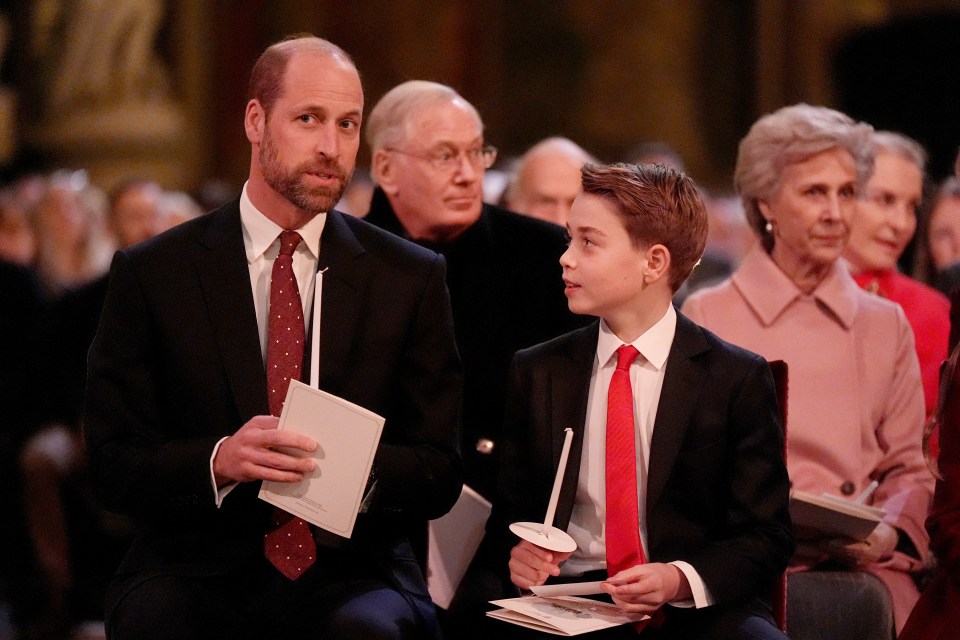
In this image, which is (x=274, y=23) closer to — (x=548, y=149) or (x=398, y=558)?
(x=548, y=149)

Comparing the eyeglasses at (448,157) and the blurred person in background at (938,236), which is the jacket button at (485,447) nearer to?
the eyeglasses at (448,157)

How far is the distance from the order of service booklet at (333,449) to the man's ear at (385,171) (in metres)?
1.84

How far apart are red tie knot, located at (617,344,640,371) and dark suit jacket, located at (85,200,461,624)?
0.41m

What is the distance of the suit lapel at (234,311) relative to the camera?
3090mm

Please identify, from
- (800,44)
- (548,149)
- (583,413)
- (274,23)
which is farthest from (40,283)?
→ (800,44)

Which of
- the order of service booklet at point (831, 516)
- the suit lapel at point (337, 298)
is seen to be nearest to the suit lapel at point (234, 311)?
the suit lapel at point (337, 298)

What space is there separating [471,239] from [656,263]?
4.14 feet

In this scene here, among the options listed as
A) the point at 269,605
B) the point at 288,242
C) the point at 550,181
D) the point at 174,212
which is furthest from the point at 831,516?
the point at 174,212

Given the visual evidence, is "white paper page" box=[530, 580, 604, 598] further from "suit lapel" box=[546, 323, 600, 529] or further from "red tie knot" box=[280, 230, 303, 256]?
"red tie knot" box=[280, 230, 303, 256]

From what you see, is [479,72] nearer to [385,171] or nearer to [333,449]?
[385,171]

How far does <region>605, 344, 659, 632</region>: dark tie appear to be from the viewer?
3.05 m

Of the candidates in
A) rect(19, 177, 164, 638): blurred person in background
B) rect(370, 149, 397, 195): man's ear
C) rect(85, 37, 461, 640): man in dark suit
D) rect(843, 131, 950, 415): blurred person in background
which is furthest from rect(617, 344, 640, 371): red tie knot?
rect(19, 177, 164, 638): blurred person in background

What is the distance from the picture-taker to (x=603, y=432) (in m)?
3.17

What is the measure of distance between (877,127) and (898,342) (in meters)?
7.94
